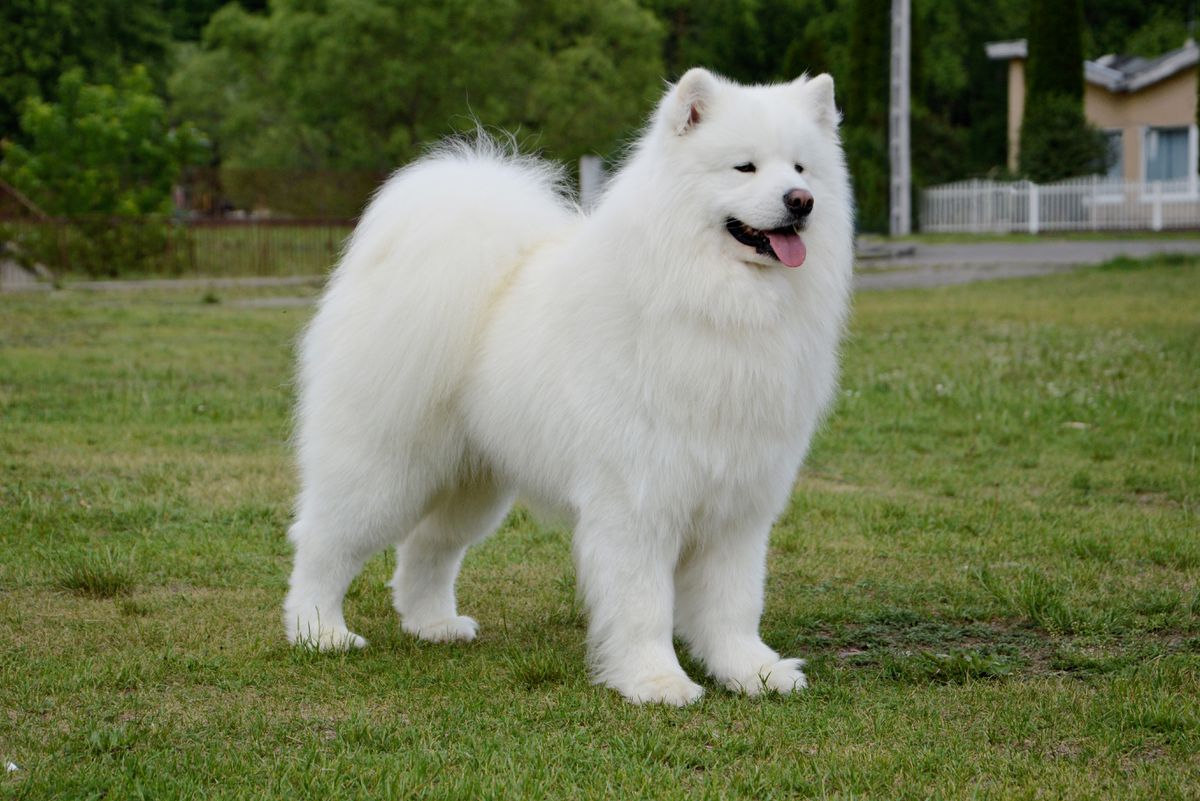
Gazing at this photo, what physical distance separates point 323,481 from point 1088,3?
50859mm

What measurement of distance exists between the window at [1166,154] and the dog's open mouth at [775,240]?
3505 centimetres

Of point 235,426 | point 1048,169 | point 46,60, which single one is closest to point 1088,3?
point 1048,169

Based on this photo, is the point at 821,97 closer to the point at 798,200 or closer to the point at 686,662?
the point at 798,200

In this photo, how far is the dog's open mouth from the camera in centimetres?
387

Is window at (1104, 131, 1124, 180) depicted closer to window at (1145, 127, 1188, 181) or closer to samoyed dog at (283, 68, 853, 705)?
window at (1145, 127, 1188, 181)

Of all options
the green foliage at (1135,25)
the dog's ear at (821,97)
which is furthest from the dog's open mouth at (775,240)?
the green foliage at (1135,25)

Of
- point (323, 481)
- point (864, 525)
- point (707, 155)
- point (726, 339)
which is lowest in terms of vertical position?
point (864, 525)

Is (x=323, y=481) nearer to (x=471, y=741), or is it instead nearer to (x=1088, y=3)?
(x=471, y=741)

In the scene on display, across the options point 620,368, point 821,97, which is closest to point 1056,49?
Answer: point 821,97

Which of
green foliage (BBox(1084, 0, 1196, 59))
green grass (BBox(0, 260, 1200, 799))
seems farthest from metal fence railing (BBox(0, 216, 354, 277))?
green foliage (BBox(1084, 0, 1196, 59))

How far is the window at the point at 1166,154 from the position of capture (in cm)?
3559

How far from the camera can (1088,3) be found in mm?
49656

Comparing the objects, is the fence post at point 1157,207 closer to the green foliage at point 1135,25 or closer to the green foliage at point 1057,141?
the green foliage at point 1057,141

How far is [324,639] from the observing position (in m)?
4.51
